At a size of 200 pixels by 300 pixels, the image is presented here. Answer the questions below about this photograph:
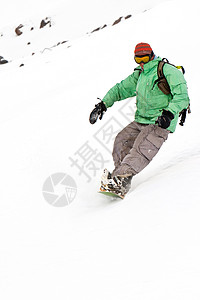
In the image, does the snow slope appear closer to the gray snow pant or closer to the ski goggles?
the gray snow pant

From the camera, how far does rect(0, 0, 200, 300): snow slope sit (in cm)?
220

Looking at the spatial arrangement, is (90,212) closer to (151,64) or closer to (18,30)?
(151,64)

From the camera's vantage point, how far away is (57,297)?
2334 mm

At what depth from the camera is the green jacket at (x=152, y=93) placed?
13.0 ft

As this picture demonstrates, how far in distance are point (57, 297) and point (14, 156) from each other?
11.7 feet

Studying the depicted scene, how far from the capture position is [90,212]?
4.13 m

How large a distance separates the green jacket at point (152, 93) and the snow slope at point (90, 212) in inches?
28.4

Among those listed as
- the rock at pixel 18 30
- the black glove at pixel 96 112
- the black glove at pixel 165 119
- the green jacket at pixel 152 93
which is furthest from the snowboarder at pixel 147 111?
the rock at pixel 18 30

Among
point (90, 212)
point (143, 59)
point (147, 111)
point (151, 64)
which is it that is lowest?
point (90, 212)

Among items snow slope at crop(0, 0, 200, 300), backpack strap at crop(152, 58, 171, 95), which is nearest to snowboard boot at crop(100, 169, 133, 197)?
snow slope at crop(0, 0, 200, 300)

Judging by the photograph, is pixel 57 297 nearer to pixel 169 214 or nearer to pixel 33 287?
pixel 33 287

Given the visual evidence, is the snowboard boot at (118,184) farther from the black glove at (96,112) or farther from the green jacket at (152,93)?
the black glove at (96,112)

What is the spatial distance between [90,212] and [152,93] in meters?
1.74

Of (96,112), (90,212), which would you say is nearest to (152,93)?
(96,112)
